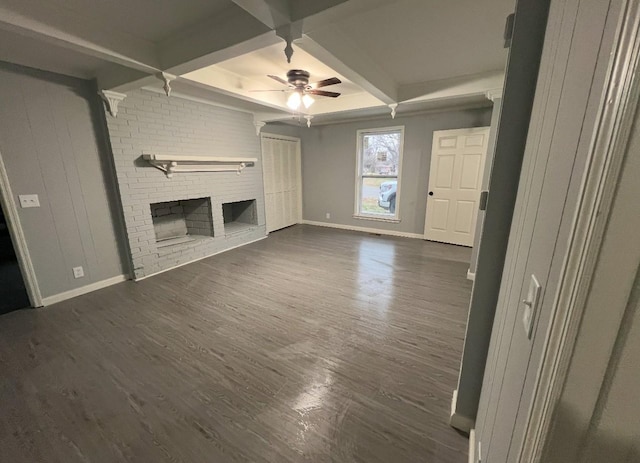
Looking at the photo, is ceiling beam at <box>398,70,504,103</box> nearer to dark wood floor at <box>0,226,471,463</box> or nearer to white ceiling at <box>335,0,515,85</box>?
white ceiling at <box>335,0,515,85</box>

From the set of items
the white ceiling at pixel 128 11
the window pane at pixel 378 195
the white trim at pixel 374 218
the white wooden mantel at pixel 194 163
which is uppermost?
the white ceiling at pixel 128 11

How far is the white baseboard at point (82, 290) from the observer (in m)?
2.81

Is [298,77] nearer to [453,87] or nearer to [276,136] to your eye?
[453,87]

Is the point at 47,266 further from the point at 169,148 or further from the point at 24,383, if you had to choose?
the point at 169,148

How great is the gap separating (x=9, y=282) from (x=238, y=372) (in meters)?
3.56

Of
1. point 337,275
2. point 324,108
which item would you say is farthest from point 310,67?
point 337,275

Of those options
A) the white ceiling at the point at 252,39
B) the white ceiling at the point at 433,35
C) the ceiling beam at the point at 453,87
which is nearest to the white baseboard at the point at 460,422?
the white ceiling at the point at 252,39

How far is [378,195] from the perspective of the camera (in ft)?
18.8

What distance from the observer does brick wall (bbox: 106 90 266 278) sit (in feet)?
10.4

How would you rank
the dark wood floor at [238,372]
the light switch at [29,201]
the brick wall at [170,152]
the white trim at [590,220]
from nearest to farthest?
the white trim at [590,220]
the dark wood floor at [238,372]
the light switch at [29,201]
the brick wall at [170,152]

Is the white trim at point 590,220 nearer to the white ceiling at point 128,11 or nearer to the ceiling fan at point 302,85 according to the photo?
the white ceiling at point 128,11

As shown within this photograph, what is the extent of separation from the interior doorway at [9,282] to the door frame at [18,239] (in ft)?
0.33

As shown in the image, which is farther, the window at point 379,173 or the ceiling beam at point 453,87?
the window at point 379,173

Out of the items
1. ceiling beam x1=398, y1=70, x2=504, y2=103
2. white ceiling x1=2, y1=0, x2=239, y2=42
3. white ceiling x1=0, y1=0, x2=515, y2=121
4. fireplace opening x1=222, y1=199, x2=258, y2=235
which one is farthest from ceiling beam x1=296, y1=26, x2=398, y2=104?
fireplace opening x1=222, y1=199, x2=258, y2=235
